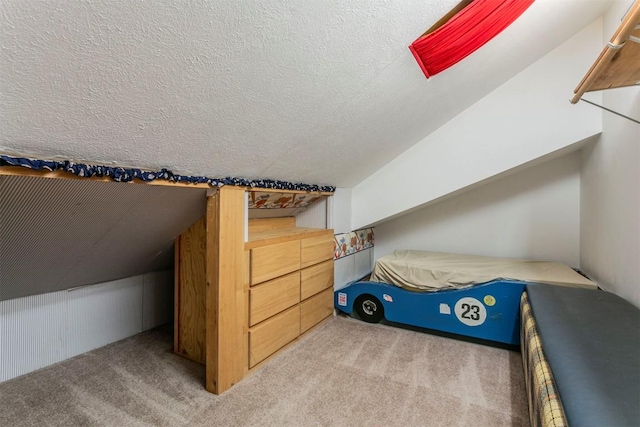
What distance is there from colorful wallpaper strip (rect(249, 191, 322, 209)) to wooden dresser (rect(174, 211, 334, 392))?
24 centimetres

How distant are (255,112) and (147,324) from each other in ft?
8.02

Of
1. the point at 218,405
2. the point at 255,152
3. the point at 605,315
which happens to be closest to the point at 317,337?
the point at 218,405

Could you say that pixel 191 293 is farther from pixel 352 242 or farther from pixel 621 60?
pixel 621 60

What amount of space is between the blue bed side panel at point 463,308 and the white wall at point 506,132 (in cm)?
83

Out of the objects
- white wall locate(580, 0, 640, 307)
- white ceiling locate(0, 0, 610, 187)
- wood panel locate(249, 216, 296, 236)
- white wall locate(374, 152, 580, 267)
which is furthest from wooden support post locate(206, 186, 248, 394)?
white wall locate(374, 152, 580, 267)

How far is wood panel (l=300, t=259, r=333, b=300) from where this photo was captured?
8.61ft

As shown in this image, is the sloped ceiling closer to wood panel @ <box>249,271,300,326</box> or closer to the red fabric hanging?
wood panel @ <box>249,271,300,326</box>

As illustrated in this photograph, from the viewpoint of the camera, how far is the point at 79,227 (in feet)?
5.17

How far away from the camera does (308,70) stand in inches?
47.9

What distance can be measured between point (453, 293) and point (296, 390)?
1.50m

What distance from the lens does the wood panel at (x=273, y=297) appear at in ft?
6.84

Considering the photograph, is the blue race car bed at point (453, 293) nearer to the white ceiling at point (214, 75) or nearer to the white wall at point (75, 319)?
the white ceiling at point (214, 75)

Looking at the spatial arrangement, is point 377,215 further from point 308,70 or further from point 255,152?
point 308,70

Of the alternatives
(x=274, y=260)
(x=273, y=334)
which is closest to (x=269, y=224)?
(x=274, y=260)
